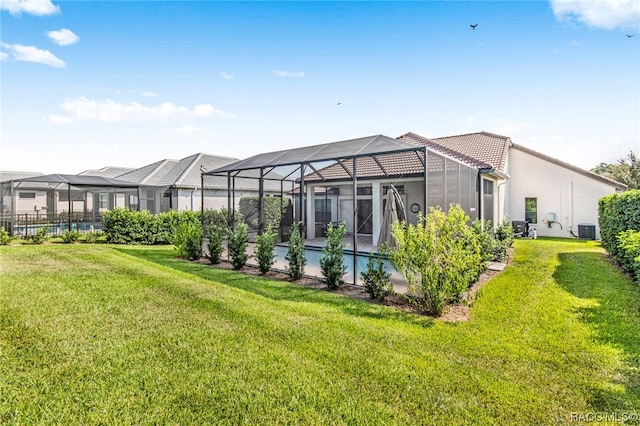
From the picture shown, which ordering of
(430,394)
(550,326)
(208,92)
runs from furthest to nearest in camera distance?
(208,92) < (550,326) < (430,394)

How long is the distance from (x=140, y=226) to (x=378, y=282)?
12370 mm

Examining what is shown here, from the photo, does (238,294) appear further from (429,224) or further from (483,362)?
(483,362)

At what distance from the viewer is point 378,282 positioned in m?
6.00

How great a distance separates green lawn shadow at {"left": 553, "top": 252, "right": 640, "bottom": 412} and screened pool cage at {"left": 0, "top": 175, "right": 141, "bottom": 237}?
17.4 metres

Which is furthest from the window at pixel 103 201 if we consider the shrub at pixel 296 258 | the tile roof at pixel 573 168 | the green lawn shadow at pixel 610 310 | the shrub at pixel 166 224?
the tile roof at pixel 573 168

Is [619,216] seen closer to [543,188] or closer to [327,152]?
[327,152]

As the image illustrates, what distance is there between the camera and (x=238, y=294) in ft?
20.2

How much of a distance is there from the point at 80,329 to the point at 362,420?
12.8 ft

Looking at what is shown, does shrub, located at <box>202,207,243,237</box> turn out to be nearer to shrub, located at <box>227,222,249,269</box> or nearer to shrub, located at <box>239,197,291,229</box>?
shrub, located at <box>239,197,291,229</box>

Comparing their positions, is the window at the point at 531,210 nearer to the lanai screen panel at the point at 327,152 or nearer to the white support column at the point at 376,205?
the white support column at the point at 376,205

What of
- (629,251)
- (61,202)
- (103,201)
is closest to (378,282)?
(629,251)

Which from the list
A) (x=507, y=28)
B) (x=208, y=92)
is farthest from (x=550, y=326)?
(x=208, y=92)

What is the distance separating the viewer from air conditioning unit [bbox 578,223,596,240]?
1534cm

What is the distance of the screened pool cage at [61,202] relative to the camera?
14750 millimetres
